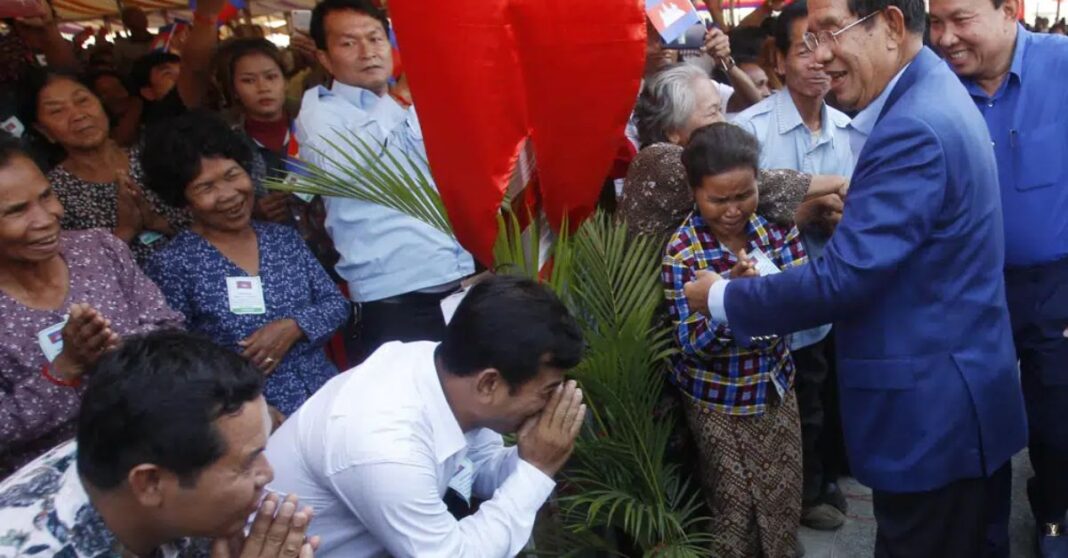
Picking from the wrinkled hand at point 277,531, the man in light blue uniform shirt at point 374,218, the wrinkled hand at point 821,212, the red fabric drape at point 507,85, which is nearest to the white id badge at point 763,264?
the wrinkled hand at point 821,212

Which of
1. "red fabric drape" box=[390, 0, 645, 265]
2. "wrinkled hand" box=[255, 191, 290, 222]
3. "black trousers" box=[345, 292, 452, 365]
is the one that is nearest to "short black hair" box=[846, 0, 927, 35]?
"red fabric drape" box=[390, 0, 645, 265]

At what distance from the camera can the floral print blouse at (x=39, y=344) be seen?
79.7 inches

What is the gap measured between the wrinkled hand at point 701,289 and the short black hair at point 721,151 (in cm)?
34

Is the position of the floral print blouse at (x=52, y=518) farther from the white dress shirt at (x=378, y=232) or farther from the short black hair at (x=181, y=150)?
the white dress shirt at (x=378, y=232)

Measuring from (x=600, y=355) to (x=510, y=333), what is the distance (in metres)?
0.61

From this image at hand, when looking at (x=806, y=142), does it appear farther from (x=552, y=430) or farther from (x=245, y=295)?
(x=245, y=295)

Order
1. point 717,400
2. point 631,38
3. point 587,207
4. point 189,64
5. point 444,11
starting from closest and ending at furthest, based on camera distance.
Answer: point 444,11
point 631,38
point 587,207
point 717,400
point 189,64

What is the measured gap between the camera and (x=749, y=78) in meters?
3.97

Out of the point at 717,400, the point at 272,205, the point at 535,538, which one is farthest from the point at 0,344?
the point at 717,400

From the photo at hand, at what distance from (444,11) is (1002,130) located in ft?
5.84

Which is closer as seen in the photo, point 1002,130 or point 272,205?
point 1002,130

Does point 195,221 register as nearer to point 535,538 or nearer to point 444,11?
point 444,11

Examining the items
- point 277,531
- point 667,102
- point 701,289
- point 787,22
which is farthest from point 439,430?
point 787,22

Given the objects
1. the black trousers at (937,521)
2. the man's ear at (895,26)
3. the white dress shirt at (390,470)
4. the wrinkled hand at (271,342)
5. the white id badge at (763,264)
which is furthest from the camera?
the wrinkled hand at (271,342)
